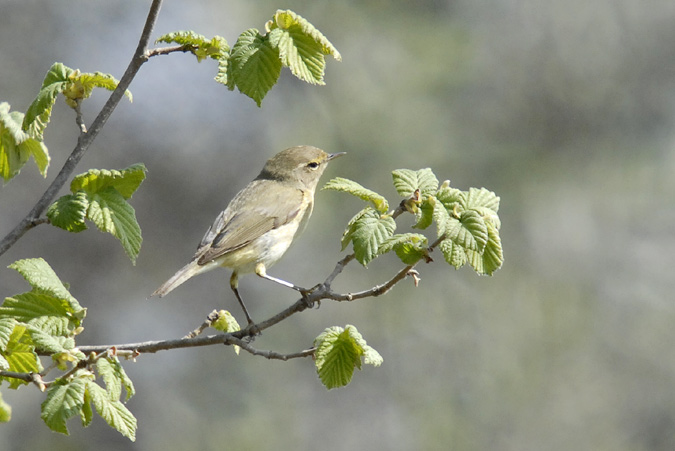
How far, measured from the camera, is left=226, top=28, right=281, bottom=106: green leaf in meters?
2.12

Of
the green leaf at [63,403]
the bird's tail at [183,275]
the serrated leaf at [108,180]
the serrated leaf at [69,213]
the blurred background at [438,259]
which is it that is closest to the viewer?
the green leaf at [63,403]

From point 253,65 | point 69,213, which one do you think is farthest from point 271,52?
point 69,213

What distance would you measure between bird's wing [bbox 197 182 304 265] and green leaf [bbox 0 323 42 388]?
4.68 ft

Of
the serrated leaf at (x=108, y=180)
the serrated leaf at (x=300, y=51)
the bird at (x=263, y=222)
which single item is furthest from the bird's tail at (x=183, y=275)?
the serrated leaf at (x=300, y=51)

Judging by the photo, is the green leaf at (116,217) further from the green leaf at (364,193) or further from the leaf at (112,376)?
the green leaf at (364,193)

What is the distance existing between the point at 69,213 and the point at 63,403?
1.62ft

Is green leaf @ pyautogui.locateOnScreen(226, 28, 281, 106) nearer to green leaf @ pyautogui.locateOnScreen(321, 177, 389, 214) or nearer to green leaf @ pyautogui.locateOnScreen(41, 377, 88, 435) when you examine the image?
green leaf @ pyautogui.locateOnScreen(321, 177, 389, 214)

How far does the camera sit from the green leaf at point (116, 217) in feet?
6.98

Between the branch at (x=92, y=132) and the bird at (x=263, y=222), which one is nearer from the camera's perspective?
the branch at (x=92, y=132)

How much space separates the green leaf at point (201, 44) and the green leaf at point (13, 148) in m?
0.49

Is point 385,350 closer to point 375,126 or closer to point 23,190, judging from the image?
point 375,126

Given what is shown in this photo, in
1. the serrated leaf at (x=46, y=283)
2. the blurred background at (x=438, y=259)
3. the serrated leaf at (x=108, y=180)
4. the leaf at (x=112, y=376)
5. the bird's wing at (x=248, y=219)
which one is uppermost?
the blurred background at (x=438, y=259)

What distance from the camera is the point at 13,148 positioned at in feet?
7.52

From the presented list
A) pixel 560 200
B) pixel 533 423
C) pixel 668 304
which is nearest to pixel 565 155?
pixel 560 200
